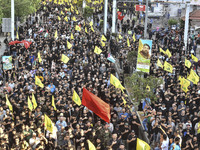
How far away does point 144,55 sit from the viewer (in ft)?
66.6

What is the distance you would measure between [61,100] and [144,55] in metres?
5.18

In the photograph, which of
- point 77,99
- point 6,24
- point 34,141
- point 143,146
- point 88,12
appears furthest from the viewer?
point 88,12

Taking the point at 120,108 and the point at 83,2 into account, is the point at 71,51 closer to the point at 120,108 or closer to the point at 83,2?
the point at 120,108

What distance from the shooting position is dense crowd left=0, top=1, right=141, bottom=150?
553 inches

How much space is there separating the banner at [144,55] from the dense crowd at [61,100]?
1773 millimetres

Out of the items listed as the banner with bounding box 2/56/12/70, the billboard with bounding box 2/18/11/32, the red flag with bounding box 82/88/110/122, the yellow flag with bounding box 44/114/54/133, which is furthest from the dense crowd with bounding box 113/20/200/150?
the billboard with bounding box 2/18/11/32

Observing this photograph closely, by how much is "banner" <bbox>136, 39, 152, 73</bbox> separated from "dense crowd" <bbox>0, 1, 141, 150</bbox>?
1773 mm

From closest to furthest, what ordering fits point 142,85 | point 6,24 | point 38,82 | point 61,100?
point 61,100 → point 38,82 → point 142,85 → point 6,24

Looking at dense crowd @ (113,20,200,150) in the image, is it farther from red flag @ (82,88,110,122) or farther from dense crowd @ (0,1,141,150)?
red flag @ (82,88,110,122)

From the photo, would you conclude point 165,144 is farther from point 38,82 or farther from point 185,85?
point 38,82

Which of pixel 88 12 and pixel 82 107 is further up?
pixel 88 12

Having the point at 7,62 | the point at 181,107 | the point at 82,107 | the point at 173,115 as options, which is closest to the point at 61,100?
the point at 82,107

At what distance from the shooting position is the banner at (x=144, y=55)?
20125 millimetres

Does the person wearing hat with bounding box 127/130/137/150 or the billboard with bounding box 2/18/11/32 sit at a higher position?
the billboard with bounding box 2/18/11/32
